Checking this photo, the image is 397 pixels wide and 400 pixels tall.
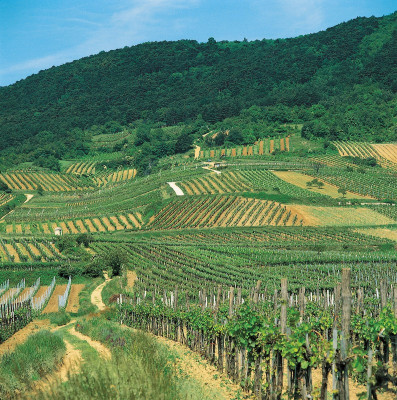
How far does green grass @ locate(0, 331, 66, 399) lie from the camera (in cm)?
1289

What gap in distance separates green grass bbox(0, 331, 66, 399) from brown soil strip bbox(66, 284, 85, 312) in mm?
17739

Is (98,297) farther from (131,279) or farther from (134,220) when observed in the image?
(134,220)

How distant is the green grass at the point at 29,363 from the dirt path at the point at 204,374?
144 inches

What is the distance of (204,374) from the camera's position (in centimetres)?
1642


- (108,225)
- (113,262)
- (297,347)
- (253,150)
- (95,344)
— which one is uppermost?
(253,150)

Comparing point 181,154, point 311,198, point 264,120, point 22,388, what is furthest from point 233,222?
point 264,120

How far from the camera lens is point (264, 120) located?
15988cm

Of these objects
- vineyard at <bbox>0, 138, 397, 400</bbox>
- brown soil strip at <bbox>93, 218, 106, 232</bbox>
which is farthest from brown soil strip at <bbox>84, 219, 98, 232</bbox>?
brown soil strip at <bbox>93, 218, 106, 232</bbox>

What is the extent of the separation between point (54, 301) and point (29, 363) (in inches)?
1024

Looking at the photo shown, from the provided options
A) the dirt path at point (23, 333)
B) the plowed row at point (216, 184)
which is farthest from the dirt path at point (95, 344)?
the plowed row at point (216, 184)

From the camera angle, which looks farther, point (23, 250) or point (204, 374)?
point (23, 250)

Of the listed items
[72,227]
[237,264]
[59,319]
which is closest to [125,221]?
[72,227]

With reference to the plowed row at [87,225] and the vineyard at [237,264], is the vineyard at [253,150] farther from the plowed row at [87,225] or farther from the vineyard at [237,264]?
the plowed row at [87,225]

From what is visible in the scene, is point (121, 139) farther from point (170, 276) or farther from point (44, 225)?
point (170, 276)
